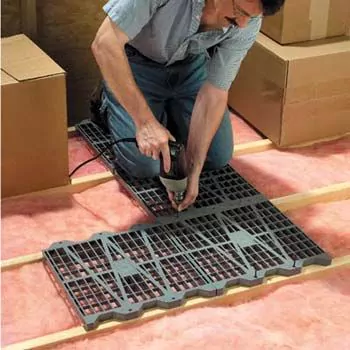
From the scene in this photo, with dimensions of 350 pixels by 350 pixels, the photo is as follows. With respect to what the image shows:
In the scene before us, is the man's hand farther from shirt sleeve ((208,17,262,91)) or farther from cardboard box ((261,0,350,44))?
cardboard box ((261,0,350,44))

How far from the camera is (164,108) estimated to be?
238 cm

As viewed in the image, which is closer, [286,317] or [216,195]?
[286,317]

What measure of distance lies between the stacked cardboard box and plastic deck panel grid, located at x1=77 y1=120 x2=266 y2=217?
1.02ft

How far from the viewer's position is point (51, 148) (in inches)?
88.6

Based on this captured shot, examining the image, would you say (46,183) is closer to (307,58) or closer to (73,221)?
(73,221)

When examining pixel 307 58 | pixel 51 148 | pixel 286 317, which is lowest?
pixel 286 317

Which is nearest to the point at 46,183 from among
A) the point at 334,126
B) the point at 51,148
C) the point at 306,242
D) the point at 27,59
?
the point at 51,148

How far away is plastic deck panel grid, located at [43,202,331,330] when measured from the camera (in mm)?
1848

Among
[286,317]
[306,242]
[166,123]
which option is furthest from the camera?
[166,123]

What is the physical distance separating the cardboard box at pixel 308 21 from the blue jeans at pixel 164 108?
0.33 meters

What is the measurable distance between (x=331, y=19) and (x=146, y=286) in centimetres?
121

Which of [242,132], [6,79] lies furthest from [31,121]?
[242,132]

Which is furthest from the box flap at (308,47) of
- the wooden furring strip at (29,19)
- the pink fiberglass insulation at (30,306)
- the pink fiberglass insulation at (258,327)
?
the pink fiberglass insulation at (30,306)

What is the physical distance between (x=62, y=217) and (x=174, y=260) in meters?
0.40
